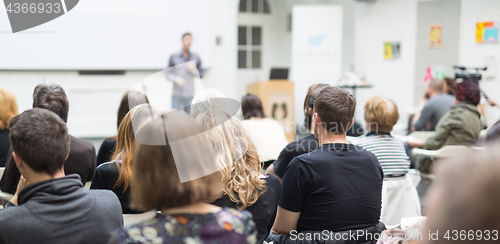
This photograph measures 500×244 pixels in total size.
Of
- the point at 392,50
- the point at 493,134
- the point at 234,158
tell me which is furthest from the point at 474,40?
the point at 234,158

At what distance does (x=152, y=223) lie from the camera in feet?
2.98

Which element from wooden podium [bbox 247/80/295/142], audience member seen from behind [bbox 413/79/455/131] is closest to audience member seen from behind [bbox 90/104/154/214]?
audience member seen from behind [bbox 413/79/455/131]

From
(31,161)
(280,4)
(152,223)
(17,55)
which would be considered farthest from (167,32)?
(152,223)

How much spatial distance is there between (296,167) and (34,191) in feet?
3.16

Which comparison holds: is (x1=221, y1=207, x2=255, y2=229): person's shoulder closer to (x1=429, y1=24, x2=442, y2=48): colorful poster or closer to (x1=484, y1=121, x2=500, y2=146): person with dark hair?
(x1=484, y1=121, x2=500, y2=146): person with dark hair

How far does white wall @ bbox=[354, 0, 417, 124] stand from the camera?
22.6ft

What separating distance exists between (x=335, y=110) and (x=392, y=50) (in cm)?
607

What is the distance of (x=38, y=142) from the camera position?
123 cm

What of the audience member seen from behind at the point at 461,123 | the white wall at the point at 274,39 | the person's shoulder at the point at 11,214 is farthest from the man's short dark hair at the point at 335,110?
the white wall at the point at 274,39

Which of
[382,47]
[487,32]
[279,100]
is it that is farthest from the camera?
[382,47]

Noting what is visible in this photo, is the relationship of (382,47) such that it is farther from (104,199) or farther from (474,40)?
(104,199)

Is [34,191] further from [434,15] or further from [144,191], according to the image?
[434,15]

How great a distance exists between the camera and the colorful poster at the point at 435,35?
6.43 metres

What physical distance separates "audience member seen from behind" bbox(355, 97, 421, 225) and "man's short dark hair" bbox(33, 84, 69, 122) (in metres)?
1.92
